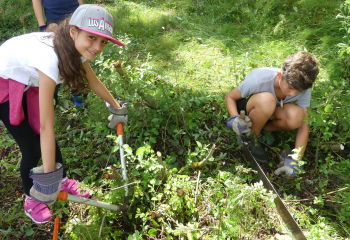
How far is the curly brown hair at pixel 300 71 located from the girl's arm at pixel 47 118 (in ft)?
6.38

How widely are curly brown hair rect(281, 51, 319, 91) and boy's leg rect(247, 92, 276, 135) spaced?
10.7 inches

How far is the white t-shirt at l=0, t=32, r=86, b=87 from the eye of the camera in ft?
5.30

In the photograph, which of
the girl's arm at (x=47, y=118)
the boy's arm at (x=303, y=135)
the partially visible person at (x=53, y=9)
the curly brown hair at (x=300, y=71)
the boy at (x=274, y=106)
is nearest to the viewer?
the girl's arm at (x=47, y=118)

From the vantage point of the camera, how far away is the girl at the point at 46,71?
160 centimetres

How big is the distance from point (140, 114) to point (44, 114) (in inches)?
48.9

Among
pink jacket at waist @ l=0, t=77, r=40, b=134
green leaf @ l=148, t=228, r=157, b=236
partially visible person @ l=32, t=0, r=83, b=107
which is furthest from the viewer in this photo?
partially visible person @ l=32, t=0, r=83, b=107

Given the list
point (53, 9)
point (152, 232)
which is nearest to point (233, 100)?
point (152, 232)

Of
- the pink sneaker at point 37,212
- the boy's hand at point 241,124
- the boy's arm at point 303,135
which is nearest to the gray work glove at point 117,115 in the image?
the pink sneaker at point 37,212

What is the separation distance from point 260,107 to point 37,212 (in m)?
2.29

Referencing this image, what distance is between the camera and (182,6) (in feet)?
17.7

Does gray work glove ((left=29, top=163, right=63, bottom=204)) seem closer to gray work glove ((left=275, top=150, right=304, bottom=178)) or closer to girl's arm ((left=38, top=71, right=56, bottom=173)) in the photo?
girl's arm ((left=38, top=71, right=56, bottom=173))

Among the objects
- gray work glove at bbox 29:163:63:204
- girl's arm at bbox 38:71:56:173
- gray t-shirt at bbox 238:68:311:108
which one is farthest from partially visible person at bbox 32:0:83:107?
gray t-shirt at bbox 238:68:311:108

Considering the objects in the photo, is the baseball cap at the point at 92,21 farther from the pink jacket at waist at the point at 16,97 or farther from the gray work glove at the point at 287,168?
the gray work glove at the point at 287,168

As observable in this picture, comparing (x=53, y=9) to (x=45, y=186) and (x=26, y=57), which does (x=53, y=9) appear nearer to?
(x=26, y=57)
